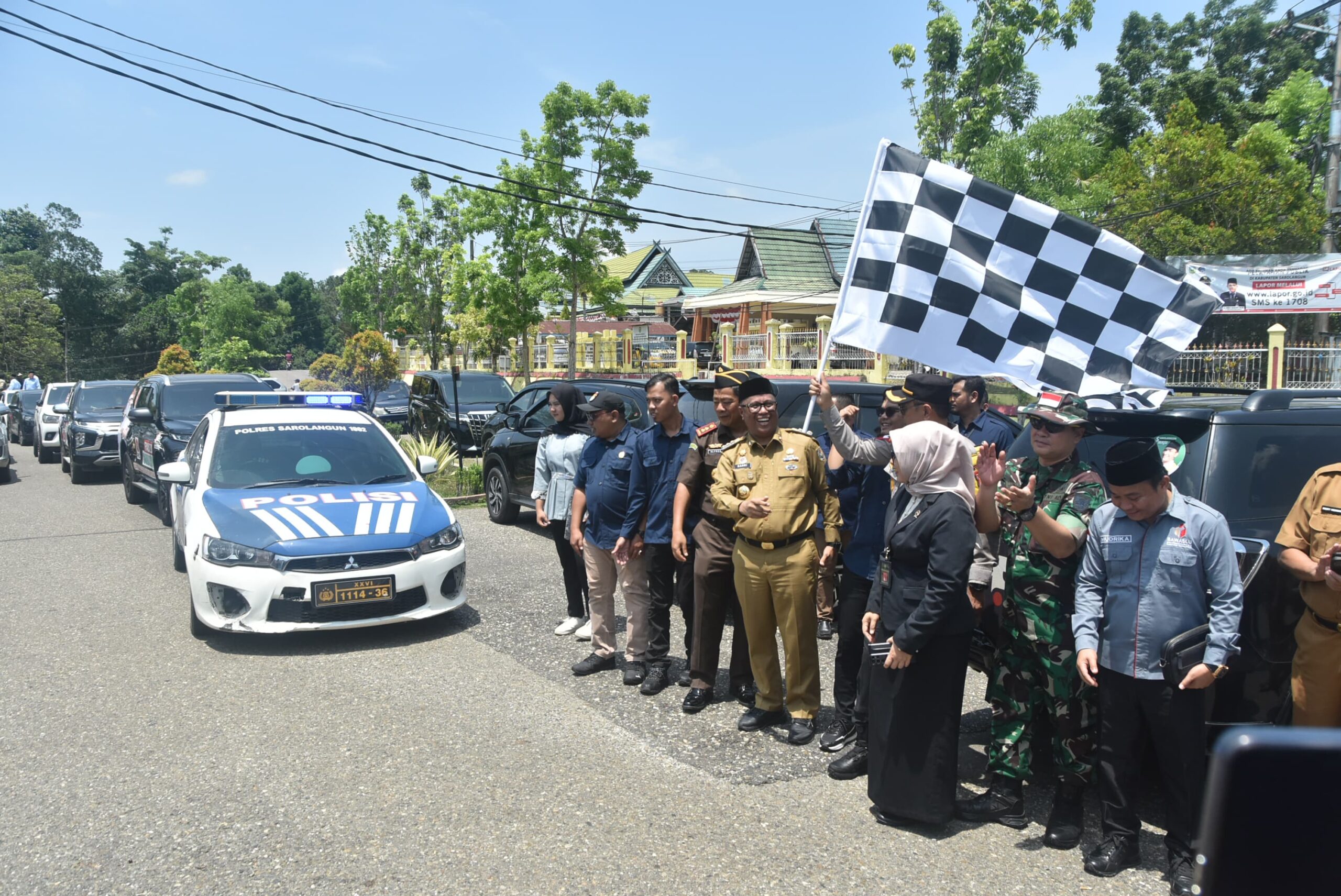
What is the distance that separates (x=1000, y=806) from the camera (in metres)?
3.94

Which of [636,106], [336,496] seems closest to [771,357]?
[636,106]

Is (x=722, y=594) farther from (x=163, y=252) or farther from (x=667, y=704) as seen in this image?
(x=163, y=252)

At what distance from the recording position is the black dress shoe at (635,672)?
564 cm

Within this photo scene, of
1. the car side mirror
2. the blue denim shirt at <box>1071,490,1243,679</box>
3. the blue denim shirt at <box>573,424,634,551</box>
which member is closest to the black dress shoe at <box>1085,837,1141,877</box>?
the blue denim shirt at <box>1071,490,1243,679</box>

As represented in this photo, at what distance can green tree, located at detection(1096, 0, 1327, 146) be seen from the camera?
105ft

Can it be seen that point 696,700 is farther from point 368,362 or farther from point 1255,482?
point 368,362

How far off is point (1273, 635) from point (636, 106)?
66.1 feet

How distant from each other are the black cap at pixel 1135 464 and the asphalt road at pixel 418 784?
4.96 feet

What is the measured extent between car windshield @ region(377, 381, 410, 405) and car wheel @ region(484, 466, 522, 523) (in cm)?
1205

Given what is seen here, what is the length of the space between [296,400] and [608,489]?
4.32 metres

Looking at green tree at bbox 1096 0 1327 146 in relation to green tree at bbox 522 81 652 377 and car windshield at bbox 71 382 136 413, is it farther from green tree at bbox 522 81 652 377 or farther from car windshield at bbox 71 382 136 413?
car windshield at bbox 71 382 136 413

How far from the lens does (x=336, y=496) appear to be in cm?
689

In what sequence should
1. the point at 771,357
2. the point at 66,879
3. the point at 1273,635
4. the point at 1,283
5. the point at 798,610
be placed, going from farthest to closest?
the point at 1,283 → the point at 771,357 → the point at 798,610 → the point at 1273,635 → the point at 66,879

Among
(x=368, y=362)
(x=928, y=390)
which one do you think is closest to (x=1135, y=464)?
(x=928, y=390)
